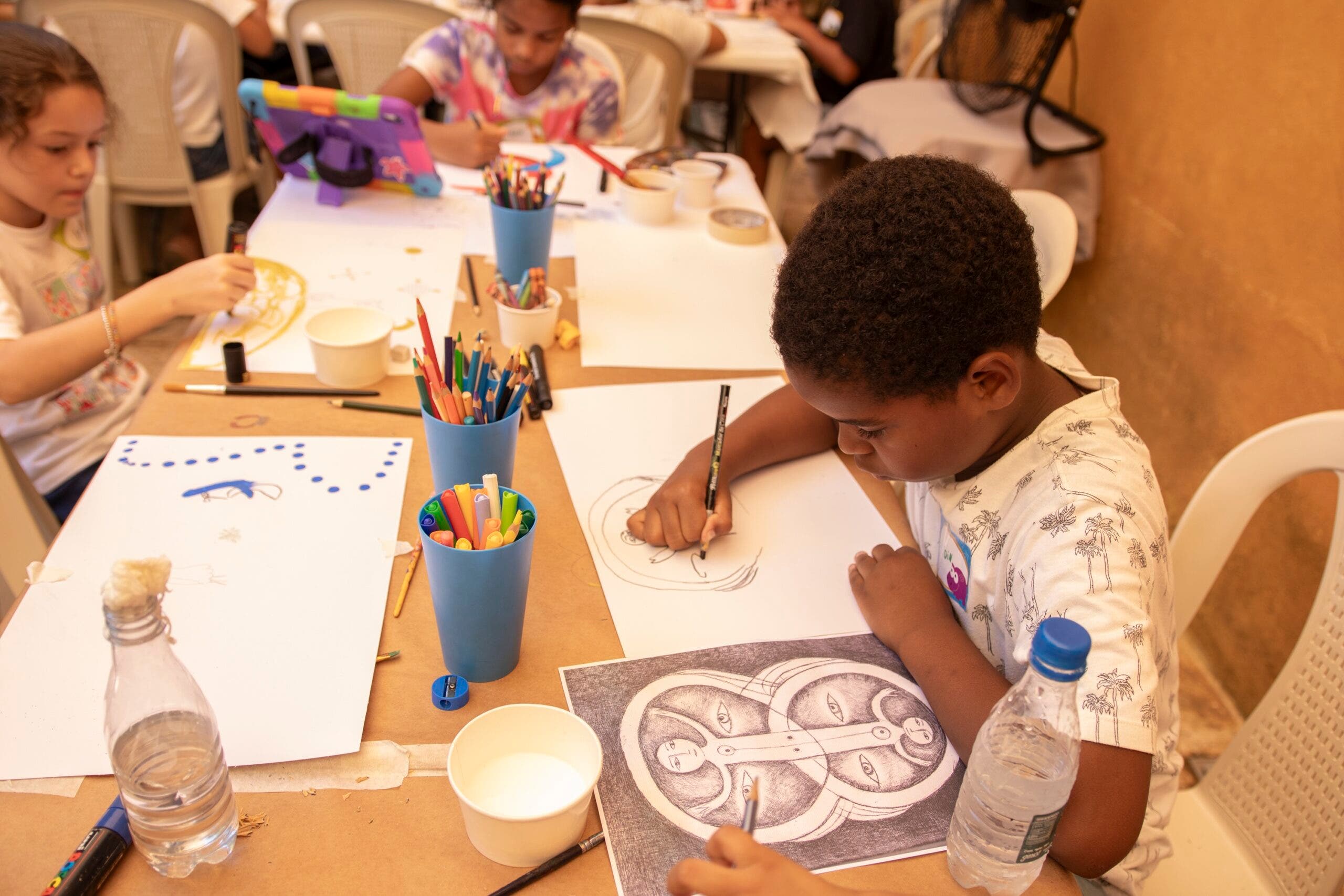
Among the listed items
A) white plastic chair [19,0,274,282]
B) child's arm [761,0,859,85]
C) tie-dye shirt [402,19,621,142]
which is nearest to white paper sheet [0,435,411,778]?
tie-dye shirt [402,19,621,142]

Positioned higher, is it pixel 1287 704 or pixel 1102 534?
pixel 1102 534

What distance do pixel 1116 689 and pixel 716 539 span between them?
0.41m

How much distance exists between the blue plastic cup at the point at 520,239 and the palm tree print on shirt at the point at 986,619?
0.80 m

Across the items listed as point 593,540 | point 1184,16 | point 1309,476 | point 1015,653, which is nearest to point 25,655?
point 593,540

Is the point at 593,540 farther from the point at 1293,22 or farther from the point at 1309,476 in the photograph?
Result: the point at 1293,22

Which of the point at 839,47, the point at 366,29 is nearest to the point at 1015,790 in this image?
the point at 366,29

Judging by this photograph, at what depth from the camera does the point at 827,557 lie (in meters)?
0.95

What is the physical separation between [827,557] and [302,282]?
87cm

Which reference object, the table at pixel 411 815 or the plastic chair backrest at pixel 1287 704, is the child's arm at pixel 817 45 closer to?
the plastic chair backrest at pixel 1287 704

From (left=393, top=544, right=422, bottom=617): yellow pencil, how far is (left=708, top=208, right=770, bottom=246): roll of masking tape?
0.96 metres

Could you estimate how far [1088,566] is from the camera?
75 cm

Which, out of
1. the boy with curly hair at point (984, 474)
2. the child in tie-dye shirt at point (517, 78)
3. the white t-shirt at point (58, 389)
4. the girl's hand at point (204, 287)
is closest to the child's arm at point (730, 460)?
the boy with curly hair at point (984, 474)

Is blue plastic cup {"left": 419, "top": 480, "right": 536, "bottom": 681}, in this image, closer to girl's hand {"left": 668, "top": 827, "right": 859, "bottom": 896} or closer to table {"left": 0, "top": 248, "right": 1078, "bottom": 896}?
table {"left": 0, "top": 248, "right": 1078, "bottom": 896}

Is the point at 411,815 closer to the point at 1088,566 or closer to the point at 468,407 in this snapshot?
the point at 468,407
